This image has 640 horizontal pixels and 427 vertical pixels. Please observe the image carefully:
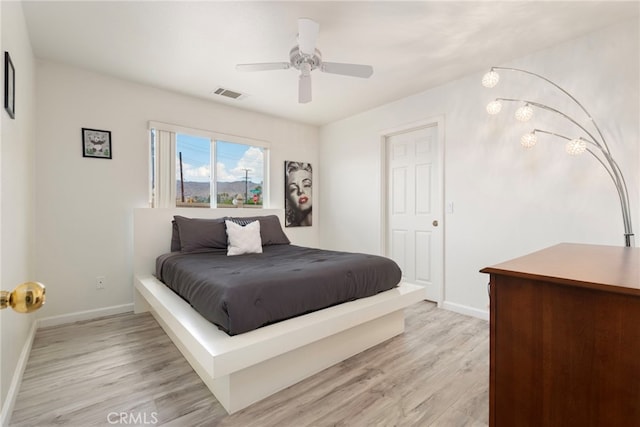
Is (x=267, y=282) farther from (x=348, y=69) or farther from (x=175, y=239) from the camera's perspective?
(x=175, y=239)

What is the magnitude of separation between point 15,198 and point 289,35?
212cm

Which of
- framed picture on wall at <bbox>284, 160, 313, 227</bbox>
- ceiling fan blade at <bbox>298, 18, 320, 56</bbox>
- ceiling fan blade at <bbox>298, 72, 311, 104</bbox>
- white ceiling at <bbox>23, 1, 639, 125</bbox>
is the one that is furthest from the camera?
framed picture on wall at <bbox>284, 160, 313, 227</bbox>

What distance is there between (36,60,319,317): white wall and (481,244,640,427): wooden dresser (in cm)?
338

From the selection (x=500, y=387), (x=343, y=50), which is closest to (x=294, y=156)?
(x=343, y=50)

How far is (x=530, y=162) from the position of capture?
8.52ft

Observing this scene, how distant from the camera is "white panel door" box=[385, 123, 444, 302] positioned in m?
3.39

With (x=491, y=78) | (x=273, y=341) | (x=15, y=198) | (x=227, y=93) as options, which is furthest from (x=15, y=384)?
(x=491, y=78)

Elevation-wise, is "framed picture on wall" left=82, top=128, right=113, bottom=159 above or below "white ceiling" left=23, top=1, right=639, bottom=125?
below

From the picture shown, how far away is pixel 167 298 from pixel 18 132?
1432mm

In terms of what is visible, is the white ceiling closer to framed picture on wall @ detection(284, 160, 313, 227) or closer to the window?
the window

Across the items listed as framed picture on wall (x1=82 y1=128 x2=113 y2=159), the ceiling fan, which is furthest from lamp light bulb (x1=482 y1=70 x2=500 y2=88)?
framed picture on wall (x1=82 y1=128 x2=113 y2=159)

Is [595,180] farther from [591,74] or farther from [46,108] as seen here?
[46,108]

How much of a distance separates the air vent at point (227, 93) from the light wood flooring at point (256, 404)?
8.50 feet

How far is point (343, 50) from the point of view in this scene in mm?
2508
